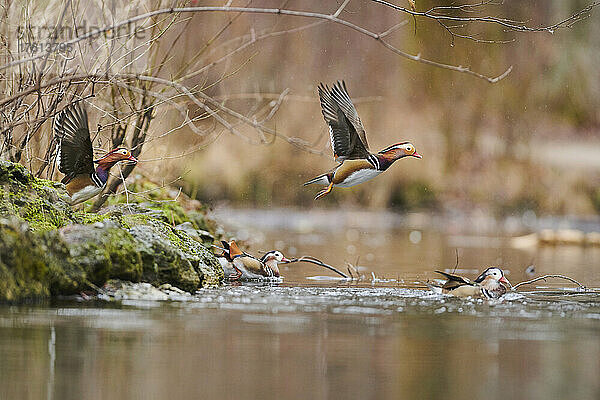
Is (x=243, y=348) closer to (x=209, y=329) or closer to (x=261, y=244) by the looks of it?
(x=209, y=329)

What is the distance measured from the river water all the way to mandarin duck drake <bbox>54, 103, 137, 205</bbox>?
1039mm

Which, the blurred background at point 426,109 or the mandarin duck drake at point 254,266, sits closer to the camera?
the mandarin duck drake at point 254,266

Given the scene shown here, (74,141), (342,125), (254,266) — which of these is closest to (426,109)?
(254,266)

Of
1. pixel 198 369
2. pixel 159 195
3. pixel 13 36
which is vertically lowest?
pixel 198 369

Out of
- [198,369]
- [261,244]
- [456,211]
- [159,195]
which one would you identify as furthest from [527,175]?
[198,369]

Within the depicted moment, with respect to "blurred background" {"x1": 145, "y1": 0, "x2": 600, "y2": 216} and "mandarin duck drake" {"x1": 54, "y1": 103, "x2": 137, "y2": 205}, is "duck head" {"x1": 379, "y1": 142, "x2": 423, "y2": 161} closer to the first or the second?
"mandarin duck drake" {"x1": 54, "y1": 103, "x2": 137, "y2": 205}

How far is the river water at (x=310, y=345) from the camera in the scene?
357 cm

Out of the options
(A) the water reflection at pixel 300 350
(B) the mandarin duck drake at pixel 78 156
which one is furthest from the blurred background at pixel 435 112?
(A) the water reflection at pixel 300 350

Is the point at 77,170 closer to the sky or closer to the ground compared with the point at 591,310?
closer to the sky

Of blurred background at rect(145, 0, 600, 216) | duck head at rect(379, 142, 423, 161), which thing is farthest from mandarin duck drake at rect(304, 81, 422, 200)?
blurred background at rect(145, 0, 600, 216)

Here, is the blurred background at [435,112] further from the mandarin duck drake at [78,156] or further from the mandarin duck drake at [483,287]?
the mandarin duck drake at [483,287]

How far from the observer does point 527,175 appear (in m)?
19.9

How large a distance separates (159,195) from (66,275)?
4115 millimetres

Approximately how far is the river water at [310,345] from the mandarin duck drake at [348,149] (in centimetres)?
72
